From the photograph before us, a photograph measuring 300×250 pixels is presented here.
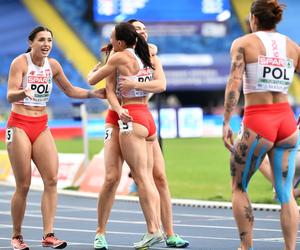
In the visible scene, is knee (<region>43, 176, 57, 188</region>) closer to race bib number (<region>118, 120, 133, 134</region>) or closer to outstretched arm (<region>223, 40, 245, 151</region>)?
race bib number (<region>118, 120, 133, 134</region>)

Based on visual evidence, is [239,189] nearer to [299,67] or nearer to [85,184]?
[299,67]

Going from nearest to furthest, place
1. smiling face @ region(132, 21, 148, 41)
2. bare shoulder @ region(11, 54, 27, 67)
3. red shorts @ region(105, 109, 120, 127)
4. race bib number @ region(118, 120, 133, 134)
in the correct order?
race bib number @ region(118, 120, 133, 134)
bare shoulder @ region(11, 54, 27, 67)
red shorts @ region(105, 109, 120, 127)
smiling face @ region(132, 21, 148, 41)

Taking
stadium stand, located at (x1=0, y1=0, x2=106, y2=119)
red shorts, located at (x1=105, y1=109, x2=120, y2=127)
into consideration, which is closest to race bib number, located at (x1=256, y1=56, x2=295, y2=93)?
red shorts, located at (x1=105, y1=109, x2=120, y2=127)

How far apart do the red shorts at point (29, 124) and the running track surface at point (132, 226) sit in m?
1.22

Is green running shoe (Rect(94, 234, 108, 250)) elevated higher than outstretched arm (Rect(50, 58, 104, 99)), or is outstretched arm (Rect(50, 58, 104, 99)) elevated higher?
outstretched arm (Rect(50, 58, 104, 99))

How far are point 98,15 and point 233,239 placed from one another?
97.5ft

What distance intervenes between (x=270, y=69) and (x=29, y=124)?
2687 mm

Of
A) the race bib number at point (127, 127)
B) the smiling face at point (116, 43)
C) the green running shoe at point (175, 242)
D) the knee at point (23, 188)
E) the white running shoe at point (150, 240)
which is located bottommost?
the green running shoe at point (175, 242)

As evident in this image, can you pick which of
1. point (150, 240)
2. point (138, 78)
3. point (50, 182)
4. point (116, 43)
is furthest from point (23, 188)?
point (116, 43)

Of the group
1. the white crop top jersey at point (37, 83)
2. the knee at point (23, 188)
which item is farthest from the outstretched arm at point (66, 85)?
the knee at point (23, 188)

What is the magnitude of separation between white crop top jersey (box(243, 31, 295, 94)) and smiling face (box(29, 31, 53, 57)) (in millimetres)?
2328

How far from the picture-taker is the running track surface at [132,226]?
35.4ft

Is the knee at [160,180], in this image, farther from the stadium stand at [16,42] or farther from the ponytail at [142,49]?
the stadium stand at [16,42]

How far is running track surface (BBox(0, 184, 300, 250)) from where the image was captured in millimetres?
10797
